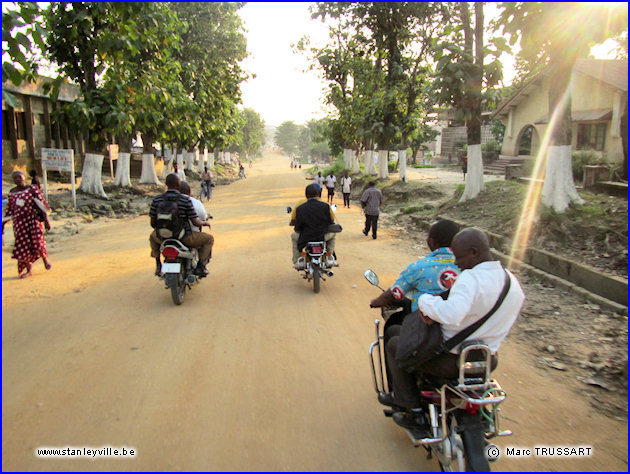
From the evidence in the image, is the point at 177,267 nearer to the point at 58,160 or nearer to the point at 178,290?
the point at 178,290

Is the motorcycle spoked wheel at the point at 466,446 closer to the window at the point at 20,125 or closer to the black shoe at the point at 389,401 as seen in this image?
the black shoe at the point at 389,401

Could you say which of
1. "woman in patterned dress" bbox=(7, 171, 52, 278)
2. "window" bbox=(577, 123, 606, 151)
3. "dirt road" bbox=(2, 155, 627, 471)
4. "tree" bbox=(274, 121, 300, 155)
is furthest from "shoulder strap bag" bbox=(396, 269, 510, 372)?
"tree" bbox=(274, 121, 300, 155)

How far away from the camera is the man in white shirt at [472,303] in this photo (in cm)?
242

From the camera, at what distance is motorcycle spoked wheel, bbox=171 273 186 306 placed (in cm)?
595

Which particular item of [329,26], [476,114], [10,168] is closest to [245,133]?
[329,26]

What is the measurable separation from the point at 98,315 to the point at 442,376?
4.48m

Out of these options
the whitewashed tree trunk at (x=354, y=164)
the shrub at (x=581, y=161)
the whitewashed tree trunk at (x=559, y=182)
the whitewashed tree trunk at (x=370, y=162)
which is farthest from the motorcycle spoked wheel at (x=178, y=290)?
the whitewashed tree trunk at (x=354, y=164)

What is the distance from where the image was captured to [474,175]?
510 inches

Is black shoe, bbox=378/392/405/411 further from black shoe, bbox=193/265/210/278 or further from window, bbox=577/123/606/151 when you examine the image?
window, bbox=577/123/606/151

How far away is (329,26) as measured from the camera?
29.6 meters

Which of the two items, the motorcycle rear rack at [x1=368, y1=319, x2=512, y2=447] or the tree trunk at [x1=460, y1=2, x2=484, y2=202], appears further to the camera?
the tree trunk at [x1=460, y1=2, x2=484, y2=202]

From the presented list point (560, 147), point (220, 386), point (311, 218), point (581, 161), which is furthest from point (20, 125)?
point (581, 161)

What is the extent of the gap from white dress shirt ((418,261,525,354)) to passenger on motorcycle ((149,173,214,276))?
4277mm

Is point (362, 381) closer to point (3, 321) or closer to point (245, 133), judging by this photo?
point (3, 321)
